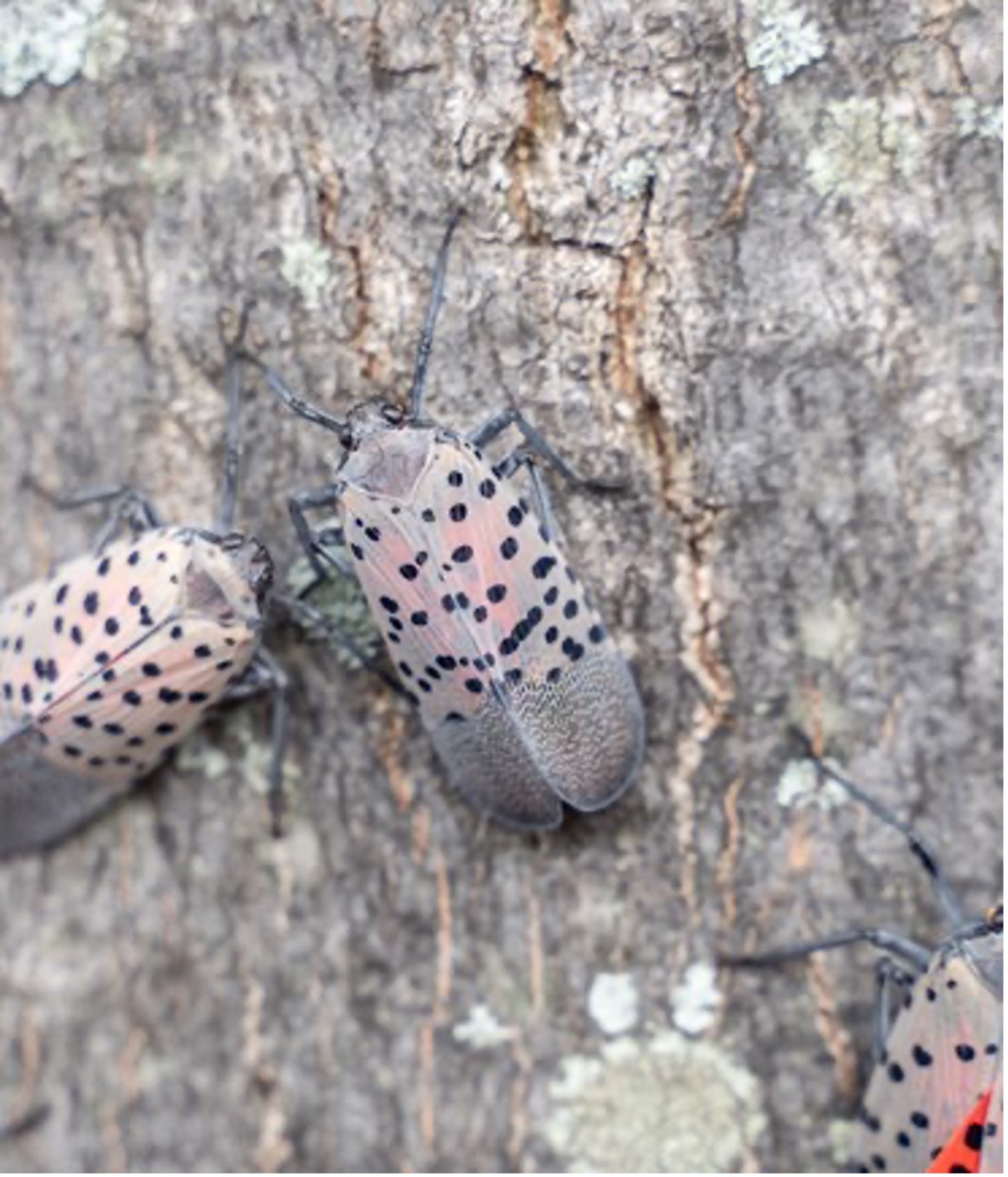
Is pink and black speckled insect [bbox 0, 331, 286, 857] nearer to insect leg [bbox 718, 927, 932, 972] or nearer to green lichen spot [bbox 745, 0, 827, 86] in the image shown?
insect leg [bbox 718, 927, 932, 972]

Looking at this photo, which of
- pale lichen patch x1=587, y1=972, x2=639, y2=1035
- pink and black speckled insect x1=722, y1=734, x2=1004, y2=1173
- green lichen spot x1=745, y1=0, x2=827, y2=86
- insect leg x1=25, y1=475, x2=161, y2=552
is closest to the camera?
green lichen spot x1=745, y1=0, x2=827, y2=86

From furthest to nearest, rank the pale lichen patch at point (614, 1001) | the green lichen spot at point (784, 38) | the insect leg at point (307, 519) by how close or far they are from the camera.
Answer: the pale lichen patch at point (614, 1001) → the insect leg at point (307, 519) → the green lichen spot at point (784, 38)

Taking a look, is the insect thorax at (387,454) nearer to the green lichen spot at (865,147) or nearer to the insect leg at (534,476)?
the insect leg at (534,476)

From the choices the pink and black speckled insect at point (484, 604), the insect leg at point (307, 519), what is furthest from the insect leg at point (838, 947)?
the insect leg at point (307, 519)

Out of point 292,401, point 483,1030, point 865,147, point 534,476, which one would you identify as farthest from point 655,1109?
point 865,147

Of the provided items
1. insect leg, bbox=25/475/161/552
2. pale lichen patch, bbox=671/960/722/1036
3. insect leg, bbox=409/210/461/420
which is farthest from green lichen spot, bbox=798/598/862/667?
insect leg, bbox=25/475/161/552

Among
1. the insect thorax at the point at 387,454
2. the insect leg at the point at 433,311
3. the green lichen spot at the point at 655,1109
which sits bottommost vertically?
the green lichen spot at the point at 655,1109
